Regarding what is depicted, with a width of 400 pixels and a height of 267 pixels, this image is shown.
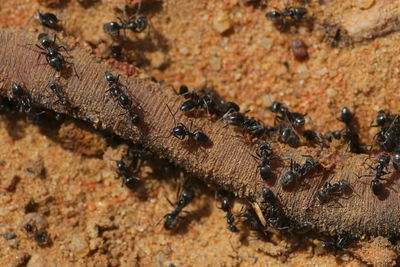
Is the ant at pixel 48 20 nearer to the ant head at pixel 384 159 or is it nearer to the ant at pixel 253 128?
the ant at pixel 253 128

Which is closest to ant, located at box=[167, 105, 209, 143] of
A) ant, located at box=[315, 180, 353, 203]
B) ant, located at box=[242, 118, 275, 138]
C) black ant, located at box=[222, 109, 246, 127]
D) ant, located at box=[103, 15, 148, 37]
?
black ant, located at box=[222, 109, 246, 127]

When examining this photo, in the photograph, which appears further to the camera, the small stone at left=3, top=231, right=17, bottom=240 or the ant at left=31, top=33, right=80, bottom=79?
the small stone at left=3, top=231, right=17, bottom=240

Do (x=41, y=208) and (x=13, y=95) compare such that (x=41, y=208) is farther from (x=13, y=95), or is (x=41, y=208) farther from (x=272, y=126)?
(x=272, y=126)

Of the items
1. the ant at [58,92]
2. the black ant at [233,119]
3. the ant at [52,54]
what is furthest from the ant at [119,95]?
the black ant at [233,119]

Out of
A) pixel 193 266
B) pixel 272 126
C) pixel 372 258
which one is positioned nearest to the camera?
pixel 372 258

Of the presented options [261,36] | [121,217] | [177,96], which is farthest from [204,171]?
[261,36]

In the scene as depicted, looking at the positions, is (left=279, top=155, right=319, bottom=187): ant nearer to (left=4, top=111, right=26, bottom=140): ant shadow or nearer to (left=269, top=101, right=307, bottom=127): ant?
(left=269, top=101, right=307, bottom=127): ant

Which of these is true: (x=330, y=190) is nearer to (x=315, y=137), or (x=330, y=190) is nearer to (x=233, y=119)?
(x=315, y=137)
